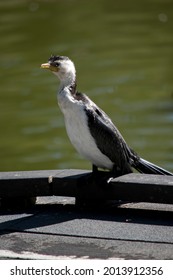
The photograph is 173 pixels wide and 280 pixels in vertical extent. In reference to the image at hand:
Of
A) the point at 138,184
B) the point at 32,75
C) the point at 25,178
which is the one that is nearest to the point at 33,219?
the point at 25,178

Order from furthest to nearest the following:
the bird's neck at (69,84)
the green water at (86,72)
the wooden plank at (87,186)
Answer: the green water at (86,72) → the bird's neck at (69,84) → the wooden plank at (87,186)

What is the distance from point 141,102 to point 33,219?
8.44 metres

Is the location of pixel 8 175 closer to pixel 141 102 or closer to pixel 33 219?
pixel 33 219

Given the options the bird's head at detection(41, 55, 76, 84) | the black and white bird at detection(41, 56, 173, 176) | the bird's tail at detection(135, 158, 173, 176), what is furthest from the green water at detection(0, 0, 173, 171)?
the bird's head at detection(41, 55, 76, 84)

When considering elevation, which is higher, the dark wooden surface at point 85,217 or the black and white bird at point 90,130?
the black and white bird at point 90,130

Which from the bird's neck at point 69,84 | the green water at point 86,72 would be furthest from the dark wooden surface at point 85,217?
the green water at point 86,72

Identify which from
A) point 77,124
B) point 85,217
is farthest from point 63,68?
point 85,217

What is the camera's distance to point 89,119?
24.4ft

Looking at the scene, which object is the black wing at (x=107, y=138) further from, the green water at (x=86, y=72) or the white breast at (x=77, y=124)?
the green water at (x=86, y=72)

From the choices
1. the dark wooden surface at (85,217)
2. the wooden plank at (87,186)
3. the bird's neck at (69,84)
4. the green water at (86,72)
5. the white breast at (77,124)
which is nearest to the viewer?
the dark wooden surface at (85,217)

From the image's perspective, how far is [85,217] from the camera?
7.27 m

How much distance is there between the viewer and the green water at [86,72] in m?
13.7

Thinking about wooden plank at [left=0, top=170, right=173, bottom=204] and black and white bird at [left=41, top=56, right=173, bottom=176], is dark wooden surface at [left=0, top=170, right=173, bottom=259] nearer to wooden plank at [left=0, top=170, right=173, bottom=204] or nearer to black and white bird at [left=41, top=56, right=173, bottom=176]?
wooden plank at [left=0, top=170, right=173, bottom=204]

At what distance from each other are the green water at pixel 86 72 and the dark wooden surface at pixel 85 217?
17.2ft
